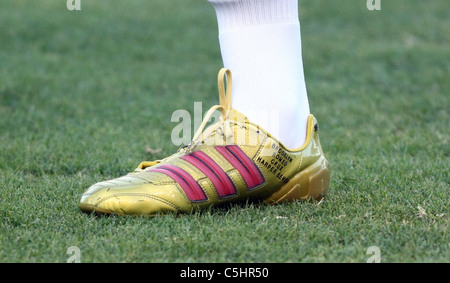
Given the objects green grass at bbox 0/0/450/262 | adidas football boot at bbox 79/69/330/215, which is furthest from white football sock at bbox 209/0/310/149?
green grass at bbox 0/0/450/262

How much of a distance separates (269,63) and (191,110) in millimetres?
1769

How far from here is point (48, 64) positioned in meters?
4.60

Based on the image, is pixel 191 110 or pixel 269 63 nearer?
pixel 269 63

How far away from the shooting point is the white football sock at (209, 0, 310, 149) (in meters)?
1.95

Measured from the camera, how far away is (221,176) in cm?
188

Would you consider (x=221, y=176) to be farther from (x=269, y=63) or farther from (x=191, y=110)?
(x=191, y=110)

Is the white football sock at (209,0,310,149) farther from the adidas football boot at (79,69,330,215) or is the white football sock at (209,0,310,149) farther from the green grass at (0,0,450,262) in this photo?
the green grass at (0,0,450,262)

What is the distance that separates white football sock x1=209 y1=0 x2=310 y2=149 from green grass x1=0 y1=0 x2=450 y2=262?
259 millimetres

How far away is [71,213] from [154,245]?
38 cm

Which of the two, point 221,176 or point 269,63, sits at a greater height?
point 269,63

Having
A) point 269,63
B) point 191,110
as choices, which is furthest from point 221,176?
point 191,110

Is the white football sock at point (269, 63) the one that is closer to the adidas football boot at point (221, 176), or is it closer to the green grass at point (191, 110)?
the adidas football boot at point (221, 176)

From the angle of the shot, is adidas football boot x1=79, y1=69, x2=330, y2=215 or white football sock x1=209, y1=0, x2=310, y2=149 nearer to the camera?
adidas football boot x1=79, y1=69, x2=330, y2=215
